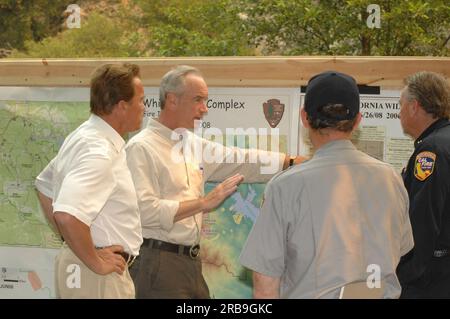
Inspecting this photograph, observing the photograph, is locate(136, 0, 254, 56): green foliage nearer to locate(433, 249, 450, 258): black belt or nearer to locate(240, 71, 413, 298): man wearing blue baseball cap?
locate(433, 249, 450, 258): black belt

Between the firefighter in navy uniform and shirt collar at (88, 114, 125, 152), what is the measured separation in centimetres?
153

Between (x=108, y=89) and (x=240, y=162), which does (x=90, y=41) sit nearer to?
(x=240, y=162)

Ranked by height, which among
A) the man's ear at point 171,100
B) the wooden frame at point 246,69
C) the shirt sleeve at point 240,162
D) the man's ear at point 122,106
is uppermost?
the wooden frame at point 246,69

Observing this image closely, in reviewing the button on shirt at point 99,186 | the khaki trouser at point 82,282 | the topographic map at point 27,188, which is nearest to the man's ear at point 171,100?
the button on shirt at point 99,186

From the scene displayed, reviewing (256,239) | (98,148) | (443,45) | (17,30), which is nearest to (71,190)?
(98,148)

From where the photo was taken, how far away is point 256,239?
299 cm

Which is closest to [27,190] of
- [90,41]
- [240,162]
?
[240,162]

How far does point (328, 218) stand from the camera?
2945 millimetres

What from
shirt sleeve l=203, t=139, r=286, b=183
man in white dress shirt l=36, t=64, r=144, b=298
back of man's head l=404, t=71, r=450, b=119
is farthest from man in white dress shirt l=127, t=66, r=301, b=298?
back of man's head l=404, t=71, r=450, b=119

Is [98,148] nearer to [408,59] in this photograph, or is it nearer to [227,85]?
[227,85]

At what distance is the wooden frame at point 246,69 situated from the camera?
4.87 m

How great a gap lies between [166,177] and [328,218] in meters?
1.47

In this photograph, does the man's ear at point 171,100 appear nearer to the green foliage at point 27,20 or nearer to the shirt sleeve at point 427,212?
the shirt sleeve at point 427,212

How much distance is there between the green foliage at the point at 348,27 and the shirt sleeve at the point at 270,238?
8.21 meters
